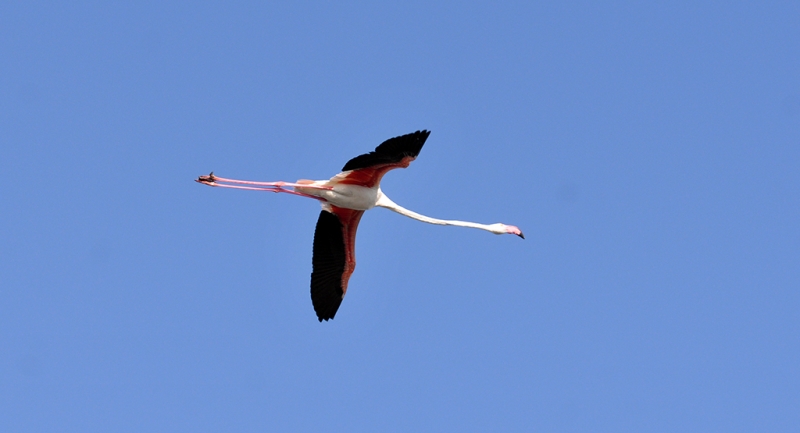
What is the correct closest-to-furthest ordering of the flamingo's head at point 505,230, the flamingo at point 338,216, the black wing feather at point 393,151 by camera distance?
the black wing feather at point 393,151 < the flamingo at point 338,216 < the flamingo's head at point 505,230

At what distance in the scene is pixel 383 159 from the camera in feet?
68.5

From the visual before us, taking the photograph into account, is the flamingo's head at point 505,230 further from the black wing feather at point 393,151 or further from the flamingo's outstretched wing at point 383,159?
the black wing feather at point 393,151

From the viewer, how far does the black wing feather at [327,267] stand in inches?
931

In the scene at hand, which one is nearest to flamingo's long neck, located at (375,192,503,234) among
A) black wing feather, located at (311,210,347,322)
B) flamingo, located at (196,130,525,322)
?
flamingo, located at (196,130,525,322)

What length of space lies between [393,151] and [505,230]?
4166 mm

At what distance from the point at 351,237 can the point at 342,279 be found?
3.09 feet

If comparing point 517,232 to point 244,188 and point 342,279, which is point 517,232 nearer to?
point 342,279

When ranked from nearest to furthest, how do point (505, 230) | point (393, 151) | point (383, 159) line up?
point (393, 151) < point (383, 159) < point (505, 230)

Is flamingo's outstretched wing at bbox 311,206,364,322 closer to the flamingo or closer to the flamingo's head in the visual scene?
the flamingo

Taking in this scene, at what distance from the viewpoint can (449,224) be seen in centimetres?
2362

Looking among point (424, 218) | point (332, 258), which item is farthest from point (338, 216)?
point (424, 218)

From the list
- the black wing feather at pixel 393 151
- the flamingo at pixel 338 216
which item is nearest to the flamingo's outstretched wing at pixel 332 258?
the flamingo at pixel 338 216

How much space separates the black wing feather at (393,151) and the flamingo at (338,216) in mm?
109

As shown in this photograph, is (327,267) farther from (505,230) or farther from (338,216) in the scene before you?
(505,230)
